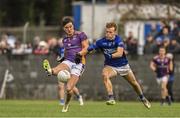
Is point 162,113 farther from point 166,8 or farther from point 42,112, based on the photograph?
point 166,8

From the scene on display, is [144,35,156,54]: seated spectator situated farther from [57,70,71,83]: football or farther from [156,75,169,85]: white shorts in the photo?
[57,70,71,83]: football

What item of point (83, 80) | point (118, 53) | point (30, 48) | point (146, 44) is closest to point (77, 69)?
point (118, 53)

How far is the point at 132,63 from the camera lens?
3341 centimetres

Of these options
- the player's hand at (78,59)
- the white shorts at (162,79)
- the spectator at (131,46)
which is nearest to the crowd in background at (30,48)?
the spectator at (131,46)

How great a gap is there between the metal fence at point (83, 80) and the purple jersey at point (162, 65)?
2244mm

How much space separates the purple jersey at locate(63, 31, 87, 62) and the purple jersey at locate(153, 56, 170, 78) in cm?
808

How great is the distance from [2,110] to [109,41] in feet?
10.4

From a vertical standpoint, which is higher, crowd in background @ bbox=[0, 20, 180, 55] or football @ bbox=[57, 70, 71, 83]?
football @ bbox=[57, 70, 71, 83]

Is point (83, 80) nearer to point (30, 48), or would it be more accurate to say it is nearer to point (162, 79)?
point (30, 48)

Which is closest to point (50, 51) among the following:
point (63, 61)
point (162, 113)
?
point (63, 61)

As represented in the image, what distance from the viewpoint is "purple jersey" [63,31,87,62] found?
22938mm

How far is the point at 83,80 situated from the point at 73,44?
35.0ft

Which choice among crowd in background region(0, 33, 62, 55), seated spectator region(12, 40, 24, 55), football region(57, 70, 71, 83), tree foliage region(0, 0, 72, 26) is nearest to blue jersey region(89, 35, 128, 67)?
football region(57, 70, 71, 83)

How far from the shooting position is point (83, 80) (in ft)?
111
